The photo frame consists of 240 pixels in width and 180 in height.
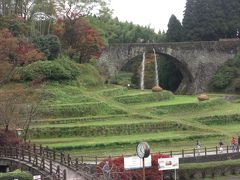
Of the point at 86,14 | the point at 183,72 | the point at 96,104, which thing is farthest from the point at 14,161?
the point at 183,72

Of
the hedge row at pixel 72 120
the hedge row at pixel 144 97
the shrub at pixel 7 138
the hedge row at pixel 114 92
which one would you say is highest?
the hedge row at pixel 114 92

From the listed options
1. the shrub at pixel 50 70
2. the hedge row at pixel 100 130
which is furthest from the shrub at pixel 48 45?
the hedge row at pixel 100 130

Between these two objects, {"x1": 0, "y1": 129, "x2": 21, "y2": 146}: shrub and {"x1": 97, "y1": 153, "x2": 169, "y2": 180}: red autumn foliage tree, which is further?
{"x1": 0, "y1": 129, "x2": 21, "y2": 146}: shrub

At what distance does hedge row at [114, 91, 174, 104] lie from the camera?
6272cm

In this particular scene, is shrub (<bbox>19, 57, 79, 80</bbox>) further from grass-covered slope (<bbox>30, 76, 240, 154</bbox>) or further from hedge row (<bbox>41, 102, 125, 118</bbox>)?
hedge row (<bbox>41, 102, 125, 118</bbox>)

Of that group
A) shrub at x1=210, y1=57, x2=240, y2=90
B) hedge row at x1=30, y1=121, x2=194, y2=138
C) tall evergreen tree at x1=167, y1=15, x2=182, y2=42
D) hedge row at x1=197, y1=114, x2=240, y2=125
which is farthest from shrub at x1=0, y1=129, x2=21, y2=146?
tall evergreen tree at x1=167, y1=15, x2=182, y2=42

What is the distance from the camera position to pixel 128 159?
30906mm

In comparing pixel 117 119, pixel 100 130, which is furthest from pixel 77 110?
pixel 100 130

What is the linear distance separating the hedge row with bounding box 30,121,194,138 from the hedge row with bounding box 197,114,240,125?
581 cm

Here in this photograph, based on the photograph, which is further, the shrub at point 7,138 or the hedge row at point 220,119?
the hedge row at point 220,119

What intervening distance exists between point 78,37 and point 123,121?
19.8 metres

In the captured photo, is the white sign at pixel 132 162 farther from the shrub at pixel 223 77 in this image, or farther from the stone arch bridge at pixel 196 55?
the shrub at pixel 223 77

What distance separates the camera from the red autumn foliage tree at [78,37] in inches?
2776

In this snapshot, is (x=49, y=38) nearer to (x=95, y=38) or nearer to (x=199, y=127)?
(x=95, y=38)
